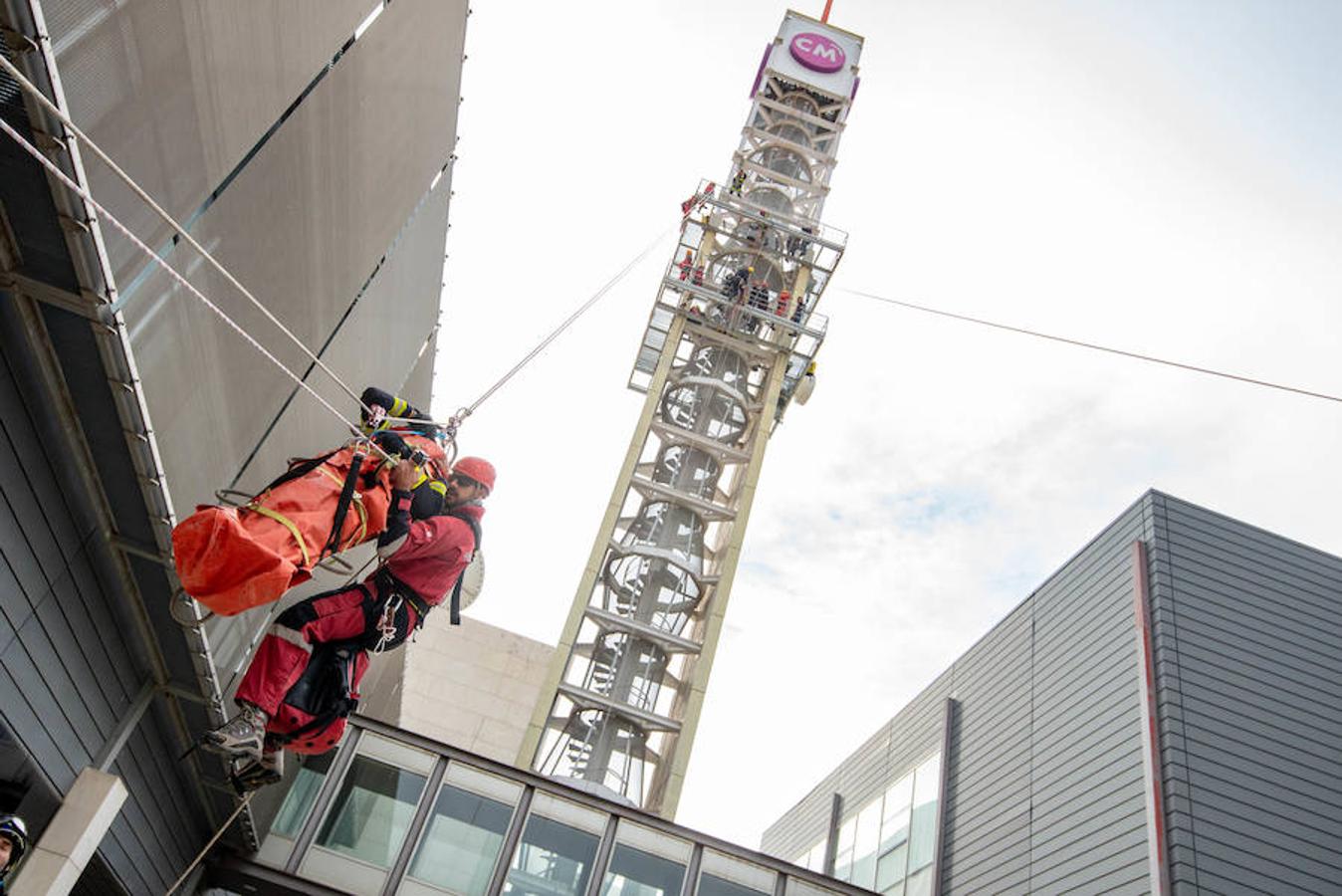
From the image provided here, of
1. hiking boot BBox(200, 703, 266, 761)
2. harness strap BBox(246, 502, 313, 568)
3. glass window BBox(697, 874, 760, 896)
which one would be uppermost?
glass window BBox(697, 874, 760, 896)

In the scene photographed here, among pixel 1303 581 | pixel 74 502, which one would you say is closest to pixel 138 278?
pixel 74 502

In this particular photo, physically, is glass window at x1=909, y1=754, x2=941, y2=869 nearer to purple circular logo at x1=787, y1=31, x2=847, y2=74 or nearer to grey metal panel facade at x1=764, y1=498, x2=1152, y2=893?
grey metal panel facade at x1=764, y1=498, x2=1152, y2=893

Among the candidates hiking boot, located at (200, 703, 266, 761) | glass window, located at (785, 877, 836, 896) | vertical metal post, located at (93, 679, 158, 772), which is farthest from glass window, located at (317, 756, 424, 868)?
hiking boot, located at (200, 703, 266, 761)

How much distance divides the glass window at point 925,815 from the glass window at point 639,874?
353 inches

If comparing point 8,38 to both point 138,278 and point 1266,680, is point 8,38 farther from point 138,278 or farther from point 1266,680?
point 1266,680

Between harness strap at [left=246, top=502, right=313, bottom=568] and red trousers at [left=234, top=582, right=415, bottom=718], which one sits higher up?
red trousers at [left=234, top=582, right=415, bottom=718]

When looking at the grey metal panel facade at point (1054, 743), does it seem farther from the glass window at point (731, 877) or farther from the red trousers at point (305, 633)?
the red trousers at point (305, 633)

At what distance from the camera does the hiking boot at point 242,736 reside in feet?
18.2

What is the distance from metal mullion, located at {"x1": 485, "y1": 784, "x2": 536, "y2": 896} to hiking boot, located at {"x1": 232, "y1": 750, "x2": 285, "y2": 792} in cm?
621

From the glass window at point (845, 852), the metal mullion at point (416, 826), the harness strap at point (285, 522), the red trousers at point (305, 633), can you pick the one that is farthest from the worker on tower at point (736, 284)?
the harness strap at point (285, 522)

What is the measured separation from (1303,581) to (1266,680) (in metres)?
2.21

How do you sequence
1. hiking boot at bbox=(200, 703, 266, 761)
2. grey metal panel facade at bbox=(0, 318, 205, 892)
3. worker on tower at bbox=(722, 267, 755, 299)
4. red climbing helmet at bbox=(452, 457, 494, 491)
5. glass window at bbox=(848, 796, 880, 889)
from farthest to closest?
1. worker on tower at bbox=(722, 267, 755, 299)
2. glass window at bbox=(848, 796, 880, 889)
3. red climbing helmet at bbox=(452, 457, 494, 491)
4. hiking boot at bbox=(200, 703, 266, 761)
5. grey metal panel facade at bbox=(0, 318, 205, 892)

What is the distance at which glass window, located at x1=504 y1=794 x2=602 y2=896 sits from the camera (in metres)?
11.8

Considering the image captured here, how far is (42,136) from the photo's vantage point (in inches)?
135
